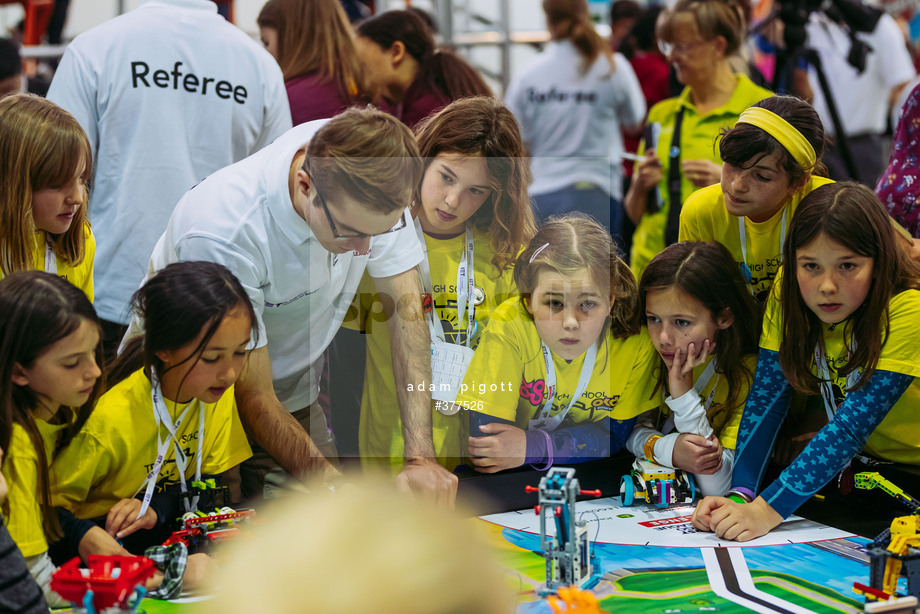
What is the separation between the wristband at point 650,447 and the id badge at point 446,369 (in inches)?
16.9

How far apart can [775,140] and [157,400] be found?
1.30 meters

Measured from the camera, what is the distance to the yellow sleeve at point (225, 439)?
1.71 metres

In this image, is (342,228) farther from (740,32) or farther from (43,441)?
(740,32)

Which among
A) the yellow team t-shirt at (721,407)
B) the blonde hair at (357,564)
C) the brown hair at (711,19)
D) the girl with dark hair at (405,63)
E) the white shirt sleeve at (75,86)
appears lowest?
the yellow team t-shirt at (721,407)

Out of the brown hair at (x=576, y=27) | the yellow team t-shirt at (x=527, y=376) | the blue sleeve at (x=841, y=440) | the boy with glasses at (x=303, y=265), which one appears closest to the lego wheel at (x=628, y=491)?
the yellow team t-shirt at (x=527, y=376)

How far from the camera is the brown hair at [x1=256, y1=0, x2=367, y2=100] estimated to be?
2.55m

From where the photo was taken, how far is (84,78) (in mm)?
2123

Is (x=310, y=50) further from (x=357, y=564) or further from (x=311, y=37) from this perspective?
(x=357, y=564)

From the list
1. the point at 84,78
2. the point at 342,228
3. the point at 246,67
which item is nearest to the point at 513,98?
the point at 246,67

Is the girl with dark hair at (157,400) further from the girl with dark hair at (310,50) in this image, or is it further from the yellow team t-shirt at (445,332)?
the girl with dark hair at (310,50)

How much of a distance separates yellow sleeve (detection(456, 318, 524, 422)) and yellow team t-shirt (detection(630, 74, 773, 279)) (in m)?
1.18

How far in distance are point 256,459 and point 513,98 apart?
2275 millimetres

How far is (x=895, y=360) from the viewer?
5.72 feet

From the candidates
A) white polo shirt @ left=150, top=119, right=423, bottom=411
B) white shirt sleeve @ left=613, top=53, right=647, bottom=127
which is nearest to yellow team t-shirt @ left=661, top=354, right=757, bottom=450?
white polo shirt @ left=150, top=119, right=423, bottom=411
